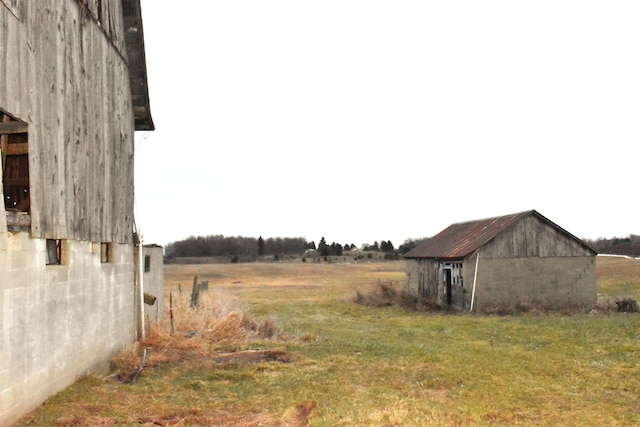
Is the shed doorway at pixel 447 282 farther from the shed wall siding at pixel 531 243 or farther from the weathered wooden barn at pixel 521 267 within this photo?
the shed wall siding at pixel 531 243

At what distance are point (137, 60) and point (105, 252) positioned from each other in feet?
14.8

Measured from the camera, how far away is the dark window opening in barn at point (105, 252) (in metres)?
11.1

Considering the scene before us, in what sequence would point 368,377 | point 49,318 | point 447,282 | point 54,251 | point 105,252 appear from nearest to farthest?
point 49,318
point 54,251
point 368,377
point 105,252
point 447,282

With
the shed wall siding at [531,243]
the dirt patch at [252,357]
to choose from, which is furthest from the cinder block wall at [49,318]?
the shed wall siding at [531,243]

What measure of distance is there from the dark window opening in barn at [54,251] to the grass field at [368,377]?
1925mm

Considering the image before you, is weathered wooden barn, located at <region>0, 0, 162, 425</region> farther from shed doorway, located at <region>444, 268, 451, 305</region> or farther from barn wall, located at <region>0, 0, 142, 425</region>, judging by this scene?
shed doorway, located at <region>444, 268, 451, 305</region>

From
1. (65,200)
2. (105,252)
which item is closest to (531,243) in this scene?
(105,252)

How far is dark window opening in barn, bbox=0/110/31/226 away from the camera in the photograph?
7117mm

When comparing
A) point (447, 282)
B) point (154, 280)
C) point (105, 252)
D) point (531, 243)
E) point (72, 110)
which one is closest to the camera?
point (72, 110)

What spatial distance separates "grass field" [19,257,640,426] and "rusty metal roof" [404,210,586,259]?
544 centimetres

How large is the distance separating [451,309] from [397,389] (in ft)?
51.0

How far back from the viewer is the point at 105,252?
37.0 feet

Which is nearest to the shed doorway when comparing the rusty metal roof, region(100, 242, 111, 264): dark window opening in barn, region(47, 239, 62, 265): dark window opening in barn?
the rusty metal roof

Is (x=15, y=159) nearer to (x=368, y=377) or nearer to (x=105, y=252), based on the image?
(x=105, y=252)
